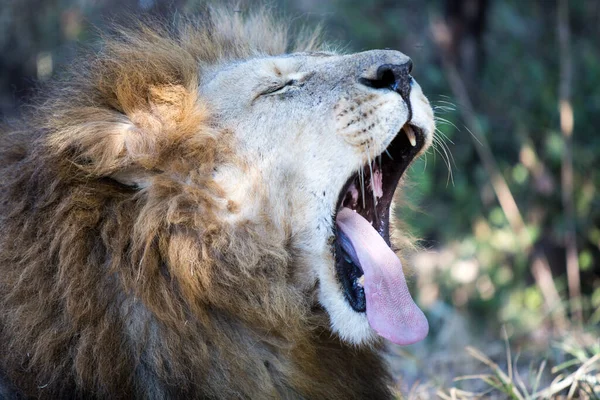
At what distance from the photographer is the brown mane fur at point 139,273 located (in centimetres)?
242

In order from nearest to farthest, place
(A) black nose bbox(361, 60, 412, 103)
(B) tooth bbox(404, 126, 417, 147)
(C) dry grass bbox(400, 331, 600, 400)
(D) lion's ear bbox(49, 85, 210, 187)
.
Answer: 1. (D) lion's ear bbox(49, 85, 210, 187)
2. (A) black nose bbox(361, 60, 412, 103)
3. (B) tooth bbox(404, 126, 417, 147)
4. (C) dry grass bbox(400, 331, 600, 400)

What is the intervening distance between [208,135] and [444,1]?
15.4ft

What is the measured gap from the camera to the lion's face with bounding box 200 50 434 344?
2625mm

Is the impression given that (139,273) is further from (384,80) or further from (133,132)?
(384,80)

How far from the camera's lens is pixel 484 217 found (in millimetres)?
6074

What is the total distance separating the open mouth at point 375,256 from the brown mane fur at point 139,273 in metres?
0.16

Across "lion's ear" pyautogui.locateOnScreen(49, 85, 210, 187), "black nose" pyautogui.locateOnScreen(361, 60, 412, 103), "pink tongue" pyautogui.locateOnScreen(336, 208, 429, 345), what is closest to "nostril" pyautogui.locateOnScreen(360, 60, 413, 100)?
"black nose" pyautogui.locateOnScreen(361, 60, 412, 103)

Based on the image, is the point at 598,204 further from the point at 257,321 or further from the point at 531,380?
the point at 257,321

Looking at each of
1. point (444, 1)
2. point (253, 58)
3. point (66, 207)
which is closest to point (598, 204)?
point (444, 1)

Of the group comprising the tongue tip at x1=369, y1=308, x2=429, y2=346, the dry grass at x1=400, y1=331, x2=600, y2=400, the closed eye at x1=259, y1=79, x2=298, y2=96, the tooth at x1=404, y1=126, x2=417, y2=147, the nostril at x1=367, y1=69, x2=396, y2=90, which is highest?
the nostril at x1=367, y1=69, x2=396, y2=90

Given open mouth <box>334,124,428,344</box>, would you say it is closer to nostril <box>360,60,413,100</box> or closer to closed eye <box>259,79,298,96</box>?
nostril <box>360,60,413,100</box>

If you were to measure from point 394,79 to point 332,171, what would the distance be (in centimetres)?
37

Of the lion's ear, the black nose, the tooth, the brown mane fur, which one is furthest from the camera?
the tooth

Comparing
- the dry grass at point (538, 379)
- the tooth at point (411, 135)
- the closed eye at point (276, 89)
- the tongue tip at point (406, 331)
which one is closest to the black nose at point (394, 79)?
the tooth at point (411, 135)
